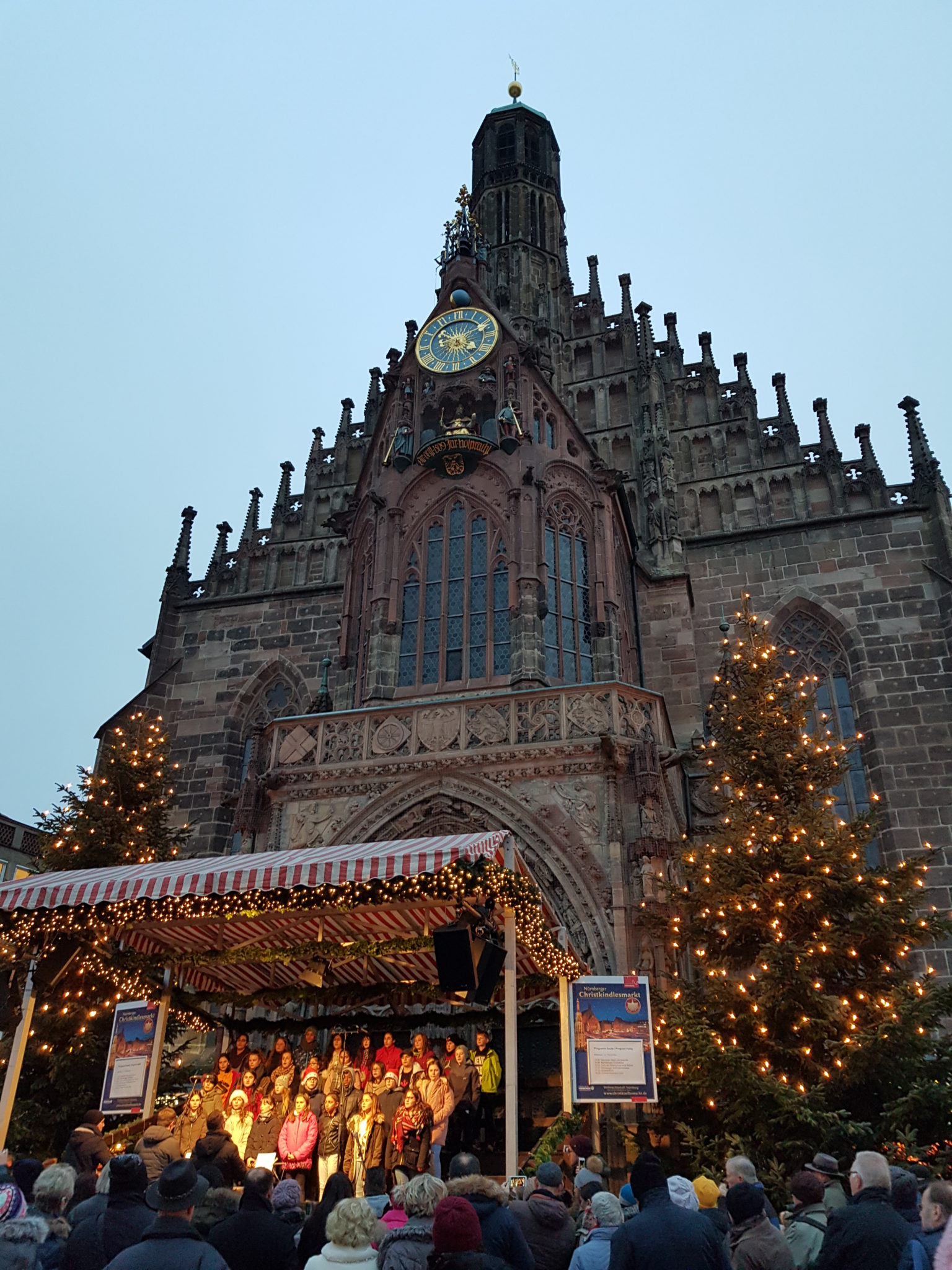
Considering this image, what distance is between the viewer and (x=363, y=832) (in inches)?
730

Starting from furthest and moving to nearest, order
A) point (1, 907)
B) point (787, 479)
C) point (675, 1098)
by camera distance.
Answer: point (787, 479)
point (675, 1098)
point (1, 907)

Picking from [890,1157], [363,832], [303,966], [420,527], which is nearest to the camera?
[890,1157]

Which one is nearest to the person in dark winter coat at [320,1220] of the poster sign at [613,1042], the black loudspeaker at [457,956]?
the black loudspeaker at [457,956]

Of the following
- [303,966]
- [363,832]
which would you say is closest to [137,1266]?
[303,966]

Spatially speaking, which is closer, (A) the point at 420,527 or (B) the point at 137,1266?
(B) the point at 137,1266

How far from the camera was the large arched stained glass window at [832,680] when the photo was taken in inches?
908

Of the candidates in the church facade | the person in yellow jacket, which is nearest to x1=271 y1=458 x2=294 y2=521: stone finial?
the church facade

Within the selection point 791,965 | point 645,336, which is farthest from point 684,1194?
point 645,336

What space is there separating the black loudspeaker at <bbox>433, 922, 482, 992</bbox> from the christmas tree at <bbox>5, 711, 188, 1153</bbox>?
A: 5.16m

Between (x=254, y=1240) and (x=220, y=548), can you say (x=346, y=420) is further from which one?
(x=254, y=1240)

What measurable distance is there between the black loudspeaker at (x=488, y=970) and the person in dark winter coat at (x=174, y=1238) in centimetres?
701

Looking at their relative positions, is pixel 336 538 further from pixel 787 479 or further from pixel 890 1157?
pixel 890 1157

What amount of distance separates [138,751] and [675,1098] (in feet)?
42.1

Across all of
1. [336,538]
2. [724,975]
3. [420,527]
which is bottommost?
[724,975]
